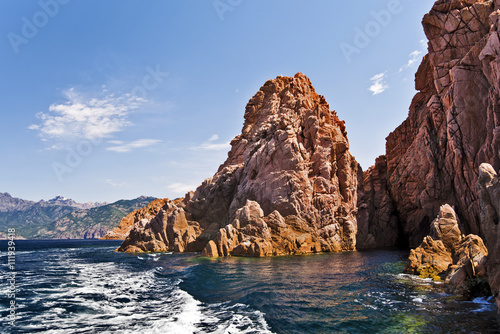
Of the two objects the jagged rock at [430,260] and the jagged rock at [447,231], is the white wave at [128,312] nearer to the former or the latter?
the jagged rock at [430,260]

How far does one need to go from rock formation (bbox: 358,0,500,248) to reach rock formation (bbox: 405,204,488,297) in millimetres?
8175

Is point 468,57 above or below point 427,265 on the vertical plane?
above

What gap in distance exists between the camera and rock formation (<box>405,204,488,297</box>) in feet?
62.7

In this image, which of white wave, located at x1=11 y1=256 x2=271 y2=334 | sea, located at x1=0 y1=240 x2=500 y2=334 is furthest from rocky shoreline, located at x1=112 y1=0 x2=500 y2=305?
white wave, located at x1=11 y1=256 x2=271 y2=334

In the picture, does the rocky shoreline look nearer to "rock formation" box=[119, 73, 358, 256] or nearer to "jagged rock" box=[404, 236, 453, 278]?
"jagged rock" box=[404, 236, 453, 278]

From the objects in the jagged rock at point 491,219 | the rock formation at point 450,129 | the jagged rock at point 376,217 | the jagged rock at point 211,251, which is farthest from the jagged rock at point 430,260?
the jagged rock at point 376,217

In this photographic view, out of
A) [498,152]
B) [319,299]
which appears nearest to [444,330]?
[319,299]

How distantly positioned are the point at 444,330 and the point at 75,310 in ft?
66.1

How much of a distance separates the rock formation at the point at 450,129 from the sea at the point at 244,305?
20692 mm

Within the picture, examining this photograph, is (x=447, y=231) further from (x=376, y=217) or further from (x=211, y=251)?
(x=376, y=217)

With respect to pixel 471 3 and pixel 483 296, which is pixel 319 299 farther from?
pixel 471 3

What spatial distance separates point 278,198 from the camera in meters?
56.6

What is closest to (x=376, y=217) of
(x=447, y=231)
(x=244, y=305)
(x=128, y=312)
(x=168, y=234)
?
(x=447, y=231)

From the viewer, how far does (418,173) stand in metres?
61.0
